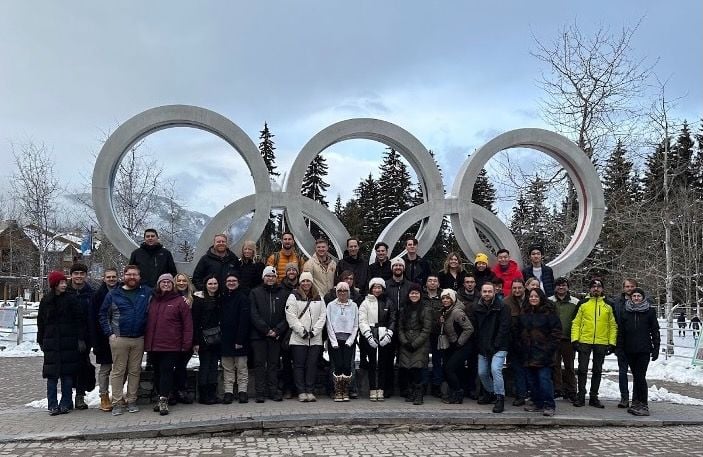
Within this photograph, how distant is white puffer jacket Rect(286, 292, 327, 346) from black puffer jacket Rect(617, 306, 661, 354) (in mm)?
3900

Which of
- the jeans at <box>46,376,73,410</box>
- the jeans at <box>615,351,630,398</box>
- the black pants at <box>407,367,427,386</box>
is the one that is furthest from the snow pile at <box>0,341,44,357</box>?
the jeans at <box>615,351,630,398</box>

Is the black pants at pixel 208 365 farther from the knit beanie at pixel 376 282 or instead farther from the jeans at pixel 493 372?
the jeans at pixel 493 372

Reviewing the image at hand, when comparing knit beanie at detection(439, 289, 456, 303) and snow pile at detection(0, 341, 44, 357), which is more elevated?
knit beanie at detection(439, 289, 456, 303)

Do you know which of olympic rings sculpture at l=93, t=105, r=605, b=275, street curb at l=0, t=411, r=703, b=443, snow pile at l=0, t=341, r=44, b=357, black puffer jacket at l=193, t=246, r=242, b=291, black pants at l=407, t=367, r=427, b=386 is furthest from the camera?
snow pile at l=0, t=341, r=44, b=357

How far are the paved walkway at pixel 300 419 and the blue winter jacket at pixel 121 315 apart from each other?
987 millimetres

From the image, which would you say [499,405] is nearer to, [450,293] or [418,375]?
[418,375]

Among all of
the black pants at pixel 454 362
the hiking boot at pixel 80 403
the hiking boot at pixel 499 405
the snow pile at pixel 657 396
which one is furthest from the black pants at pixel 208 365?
the snow pile at pixel 657 396

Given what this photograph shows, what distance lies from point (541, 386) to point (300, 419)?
301 cm

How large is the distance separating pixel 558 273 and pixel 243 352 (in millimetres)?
5480

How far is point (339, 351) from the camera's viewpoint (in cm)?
791

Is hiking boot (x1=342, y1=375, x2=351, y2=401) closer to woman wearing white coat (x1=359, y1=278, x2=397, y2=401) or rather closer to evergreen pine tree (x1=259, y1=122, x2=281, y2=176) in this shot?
woman wearing white coat (x1=359, y1=278, x2=397, y2=401)

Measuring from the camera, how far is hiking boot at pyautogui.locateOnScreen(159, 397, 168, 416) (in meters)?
7.19

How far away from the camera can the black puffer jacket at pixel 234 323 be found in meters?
7.72

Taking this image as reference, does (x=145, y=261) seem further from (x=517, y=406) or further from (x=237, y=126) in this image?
(x=517, y=406)
